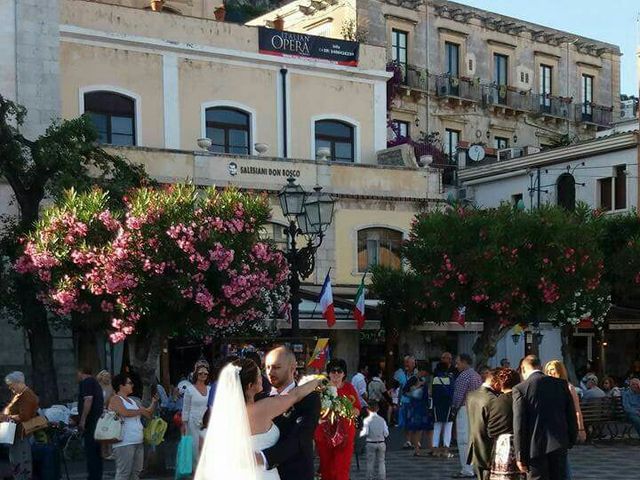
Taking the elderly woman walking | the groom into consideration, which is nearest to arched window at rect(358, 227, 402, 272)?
the elderly woman walking

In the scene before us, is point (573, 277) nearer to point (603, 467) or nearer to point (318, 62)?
point (603, 467)

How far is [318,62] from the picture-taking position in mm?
31609

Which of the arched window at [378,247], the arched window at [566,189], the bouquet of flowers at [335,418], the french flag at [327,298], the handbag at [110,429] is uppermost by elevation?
the arched window at [566,189]

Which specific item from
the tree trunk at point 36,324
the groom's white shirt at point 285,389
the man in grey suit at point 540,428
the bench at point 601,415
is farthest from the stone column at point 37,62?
the groom's white shirt at point 285,389

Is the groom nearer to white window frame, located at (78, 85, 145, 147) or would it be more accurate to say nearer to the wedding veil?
the wedding veil

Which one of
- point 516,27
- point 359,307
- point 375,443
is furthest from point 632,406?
point 516,27

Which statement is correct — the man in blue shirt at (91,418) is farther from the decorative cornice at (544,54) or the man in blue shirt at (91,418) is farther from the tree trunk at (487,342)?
the decorative cornice at (544,54)

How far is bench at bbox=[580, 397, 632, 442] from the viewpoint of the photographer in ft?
68.6

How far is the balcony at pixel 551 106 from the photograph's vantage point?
45406 millimetres

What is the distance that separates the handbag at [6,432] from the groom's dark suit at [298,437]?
223 inches

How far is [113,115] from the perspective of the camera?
28.7 m

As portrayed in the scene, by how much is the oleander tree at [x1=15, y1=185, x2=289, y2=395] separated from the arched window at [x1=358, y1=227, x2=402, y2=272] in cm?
1183

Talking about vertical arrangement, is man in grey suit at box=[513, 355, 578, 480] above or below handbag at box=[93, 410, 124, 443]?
above

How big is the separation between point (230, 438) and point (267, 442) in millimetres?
293
